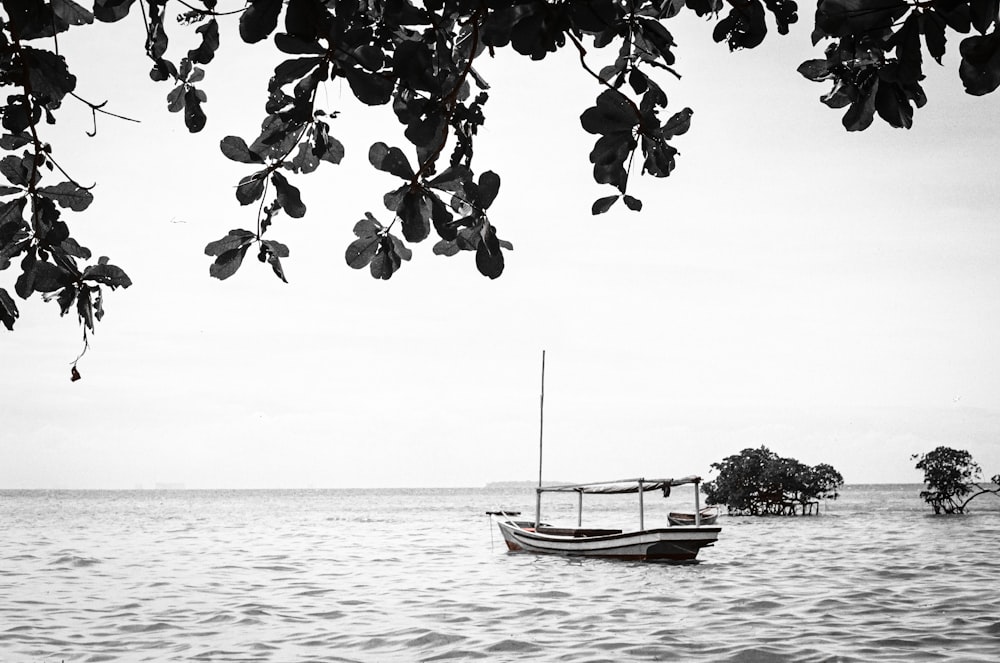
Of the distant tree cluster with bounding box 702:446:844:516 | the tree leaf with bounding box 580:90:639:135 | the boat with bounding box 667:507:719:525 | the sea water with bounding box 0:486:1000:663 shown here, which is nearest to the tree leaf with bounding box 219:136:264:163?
the tree leaf with bounding box 580:90:639:135

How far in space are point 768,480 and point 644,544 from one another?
1240 inches

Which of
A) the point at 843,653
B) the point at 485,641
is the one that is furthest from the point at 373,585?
the point at 843,653

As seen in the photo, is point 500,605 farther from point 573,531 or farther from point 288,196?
point 288,196

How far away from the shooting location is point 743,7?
239 centimetres

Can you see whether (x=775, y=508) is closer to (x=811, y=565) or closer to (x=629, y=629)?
(x=811, y=565)

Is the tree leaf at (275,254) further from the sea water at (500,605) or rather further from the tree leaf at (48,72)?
the sea water at (500,605)

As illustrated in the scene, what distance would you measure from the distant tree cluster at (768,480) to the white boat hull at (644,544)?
2846 cm

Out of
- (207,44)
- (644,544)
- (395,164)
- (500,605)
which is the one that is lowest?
(500,605)

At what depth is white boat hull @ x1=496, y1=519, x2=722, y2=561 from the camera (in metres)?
24.1

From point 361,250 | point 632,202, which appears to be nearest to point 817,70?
point 632,202

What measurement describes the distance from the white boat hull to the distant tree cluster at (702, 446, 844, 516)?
28.5 meters

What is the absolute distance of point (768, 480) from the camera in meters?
53.0

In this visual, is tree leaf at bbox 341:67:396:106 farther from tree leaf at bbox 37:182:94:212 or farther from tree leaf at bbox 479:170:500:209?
tree leaf at bbox 37:182:94:212

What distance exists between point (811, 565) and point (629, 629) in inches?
451
